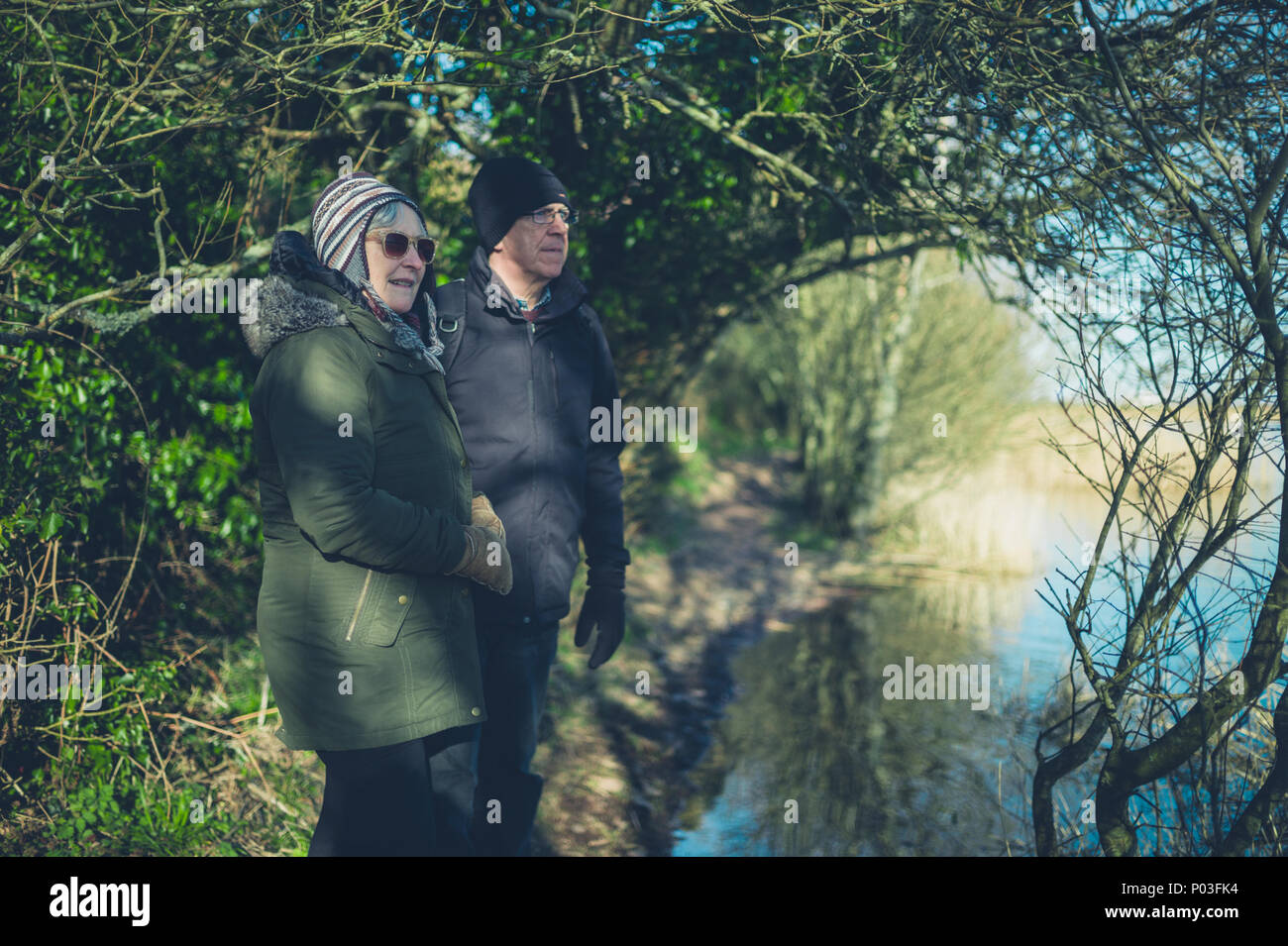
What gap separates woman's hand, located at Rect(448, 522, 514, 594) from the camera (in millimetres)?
2455

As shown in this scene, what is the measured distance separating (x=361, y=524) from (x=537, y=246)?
1.15m

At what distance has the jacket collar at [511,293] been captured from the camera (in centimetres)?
295

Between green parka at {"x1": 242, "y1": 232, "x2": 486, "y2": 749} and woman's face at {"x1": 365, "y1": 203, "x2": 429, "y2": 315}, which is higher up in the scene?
woman's face at {"x1": 365, "y1": 203, "x2": 429, "y2": 315}

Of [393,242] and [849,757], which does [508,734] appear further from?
[849,757]

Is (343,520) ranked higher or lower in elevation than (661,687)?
higher

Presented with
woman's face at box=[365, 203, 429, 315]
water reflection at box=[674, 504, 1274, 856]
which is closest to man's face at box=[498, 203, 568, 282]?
woman's face at box=[365, 203, 429, 315]

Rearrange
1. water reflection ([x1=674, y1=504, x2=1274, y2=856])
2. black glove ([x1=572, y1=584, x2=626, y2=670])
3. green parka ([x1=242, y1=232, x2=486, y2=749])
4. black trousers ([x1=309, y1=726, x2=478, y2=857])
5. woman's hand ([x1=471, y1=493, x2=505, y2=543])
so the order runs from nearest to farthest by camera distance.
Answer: green parka ([x1=242, y1=232, x2=486, y2=749])
black trousers ([x1=309, y1=726, x2=478, y2=857])
woman's hand ([x1=471, y1=493, x2=505, y2=543])
black glove ([x1=572, y1=584, x2=626, y2=670])
water reflection ([x1=674, y1=504, x2=1274, y2=856])

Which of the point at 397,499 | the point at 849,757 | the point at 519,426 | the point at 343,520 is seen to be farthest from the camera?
the point at 849,757

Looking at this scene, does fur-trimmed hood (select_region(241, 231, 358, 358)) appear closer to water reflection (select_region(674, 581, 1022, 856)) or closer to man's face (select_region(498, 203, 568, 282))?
man's face (select_region(498, 203, 568, 282))

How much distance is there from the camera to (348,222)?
2.41 meters

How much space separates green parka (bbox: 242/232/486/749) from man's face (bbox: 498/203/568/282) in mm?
669

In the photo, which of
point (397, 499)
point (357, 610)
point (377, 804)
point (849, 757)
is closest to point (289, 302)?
point (397, 499)

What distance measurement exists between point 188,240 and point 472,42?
145 centimetres
